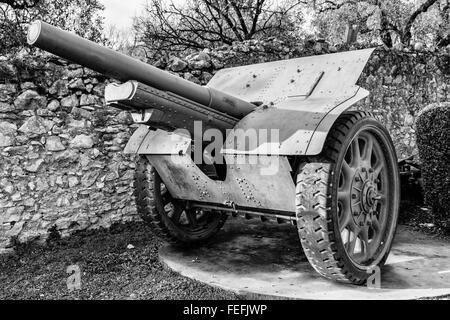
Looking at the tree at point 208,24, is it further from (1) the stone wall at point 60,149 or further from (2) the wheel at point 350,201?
(2) the wheel at point 350,201

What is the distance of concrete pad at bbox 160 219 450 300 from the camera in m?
3.25

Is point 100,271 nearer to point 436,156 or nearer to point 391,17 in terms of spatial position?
point 436,156

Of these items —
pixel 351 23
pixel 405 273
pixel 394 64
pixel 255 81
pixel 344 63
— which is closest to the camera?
pixel 405 273

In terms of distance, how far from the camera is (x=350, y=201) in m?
3.39

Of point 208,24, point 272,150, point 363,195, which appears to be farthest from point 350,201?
point 208,24

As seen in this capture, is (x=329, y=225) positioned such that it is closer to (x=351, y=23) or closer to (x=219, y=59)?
(x=219, y=59)

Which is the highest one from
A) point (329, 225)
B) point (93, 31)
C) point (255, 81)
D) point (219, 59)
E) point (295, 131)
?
point (93, 31)

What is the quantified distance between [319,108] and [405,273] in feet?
4.77

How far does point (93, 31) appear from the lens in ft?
37.4

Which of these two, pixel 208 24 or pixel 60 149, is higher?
pixel 208 24

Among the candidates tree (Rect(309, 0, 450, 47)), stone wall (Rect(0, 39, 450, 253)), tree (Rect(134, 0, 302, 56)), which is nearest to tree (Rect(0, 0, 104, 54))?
tree (Rect(134, 0, 302, 56))

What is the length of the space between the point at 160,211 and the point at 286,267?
3.80 feet

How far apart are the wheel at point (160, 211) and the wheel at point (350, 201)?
4.79 ft

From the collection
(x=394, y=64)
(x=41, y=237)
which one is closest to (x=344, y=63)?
(x=41, y=237)
